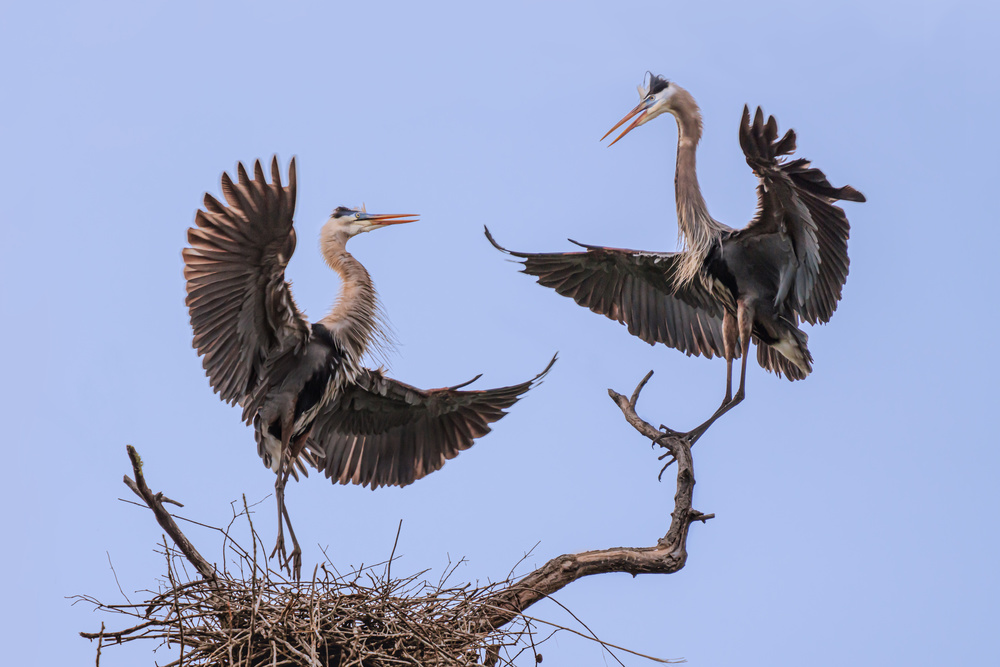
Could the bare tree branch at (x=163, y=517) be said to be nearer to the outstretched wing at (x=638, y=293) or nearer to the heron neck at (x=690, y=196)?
the outstretched wing at (x=638, y=293)

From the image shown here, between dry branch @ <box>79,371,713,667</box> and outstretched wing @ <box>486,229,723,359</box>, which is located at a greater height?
outstretched wing @ <box>486,229,723,359</box>

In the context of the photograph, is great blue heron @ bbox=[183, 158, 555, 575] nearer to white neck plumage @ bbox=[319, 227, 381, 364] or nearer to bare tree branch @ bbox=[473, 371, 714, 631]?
white neck plumage @ bbox=[319, 227, 381, 364]

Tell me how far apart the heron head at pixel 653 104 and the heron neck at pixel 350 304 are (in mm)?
1974

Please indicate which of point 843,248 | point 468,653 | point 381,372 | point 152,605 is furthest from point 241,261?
point 843,248

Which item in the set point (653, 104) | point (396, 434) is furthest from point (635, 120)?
point (396, 434)

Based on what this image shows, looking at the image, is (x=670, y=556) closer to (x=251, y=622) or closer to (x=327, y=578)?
(x=327, y=578)

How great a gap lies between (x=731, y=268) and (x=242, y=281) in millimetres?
3129

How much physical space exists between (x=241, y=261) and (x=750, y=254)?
128 inches

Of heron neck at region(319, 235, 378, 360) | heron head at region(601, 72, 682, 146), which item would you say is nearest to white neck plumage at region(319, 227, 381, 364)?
heron neck at region(319, 235, 378, 360)

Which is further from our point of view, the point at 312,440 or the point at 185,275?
the point at 312,440

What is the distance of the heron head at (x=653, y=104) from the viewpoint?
25.8ft

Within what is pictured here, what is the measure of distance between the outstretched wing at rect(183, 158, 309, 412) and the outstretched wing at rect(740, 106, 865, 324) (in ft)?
8.77

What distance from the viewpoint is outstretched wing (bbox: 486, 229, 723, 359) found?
7.96m

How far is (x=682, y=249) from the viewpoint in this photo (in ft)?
25.2
